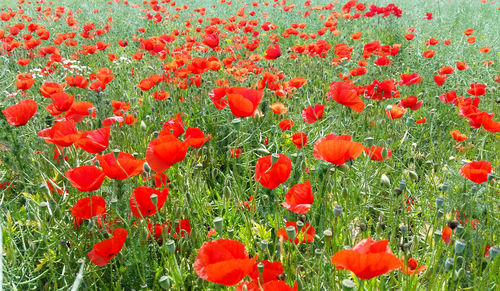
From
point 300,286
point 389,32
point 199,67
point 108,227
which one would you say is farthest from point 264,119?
point 389,32

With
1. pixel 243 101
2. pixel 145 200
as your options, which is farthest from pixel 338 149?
pixel 145 200

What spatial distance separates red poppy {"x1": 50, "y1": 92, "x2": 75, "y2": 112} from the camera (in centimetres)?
215

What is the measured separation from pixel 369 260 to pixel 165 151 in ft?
2.69

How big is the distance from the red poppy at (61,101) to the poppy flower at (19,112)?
15 cm

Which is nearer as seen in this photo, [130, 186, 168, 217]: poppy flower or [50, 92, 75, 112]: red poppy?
[130, 186, 168, 217]: poppy flower

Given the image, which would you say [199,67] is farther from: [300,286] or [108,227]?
[300,286]

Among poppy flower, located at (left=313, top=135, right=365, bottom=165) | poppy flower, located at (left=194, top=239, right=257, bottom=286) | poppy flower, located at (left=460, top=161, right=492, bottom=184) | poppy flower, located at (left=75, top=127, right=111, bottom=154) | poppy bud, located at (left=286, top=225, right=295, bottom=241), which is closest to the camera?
poppy flower, located at (left=194, top=239, right=257, bottom=286)

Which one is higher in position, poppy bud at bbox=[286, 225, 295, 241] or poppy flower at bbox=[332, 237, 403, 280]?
poppy flower at bbox=[332, 237, 403, 280]

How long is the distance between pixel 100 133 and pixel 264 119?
72.6 inches

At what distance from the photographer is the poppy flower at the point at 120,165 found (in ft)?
4.84

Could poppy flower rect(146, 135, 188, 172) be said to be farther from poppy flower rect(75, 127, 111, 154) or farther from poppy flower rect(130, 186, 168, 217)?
poppy flower rect(75, 127, 111, 154)

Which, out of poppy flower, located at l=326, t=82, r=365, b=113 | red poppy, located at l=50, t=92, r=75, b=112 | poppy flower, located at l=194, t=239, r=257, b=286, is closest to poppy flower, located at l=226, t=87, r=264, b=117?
poppy flower, located at l=326, t=82, r=365, b=113

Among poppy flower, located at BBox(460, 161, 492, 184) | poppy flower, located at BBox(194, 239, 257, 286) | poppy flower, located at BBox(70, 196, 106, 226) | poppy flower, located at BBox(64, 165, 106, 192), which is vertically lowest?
poppy flower, located at BBox(70, 196, 106, 226)

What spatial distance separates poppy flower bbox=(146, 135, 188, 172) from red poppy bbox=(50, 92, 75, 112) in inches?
38.1
